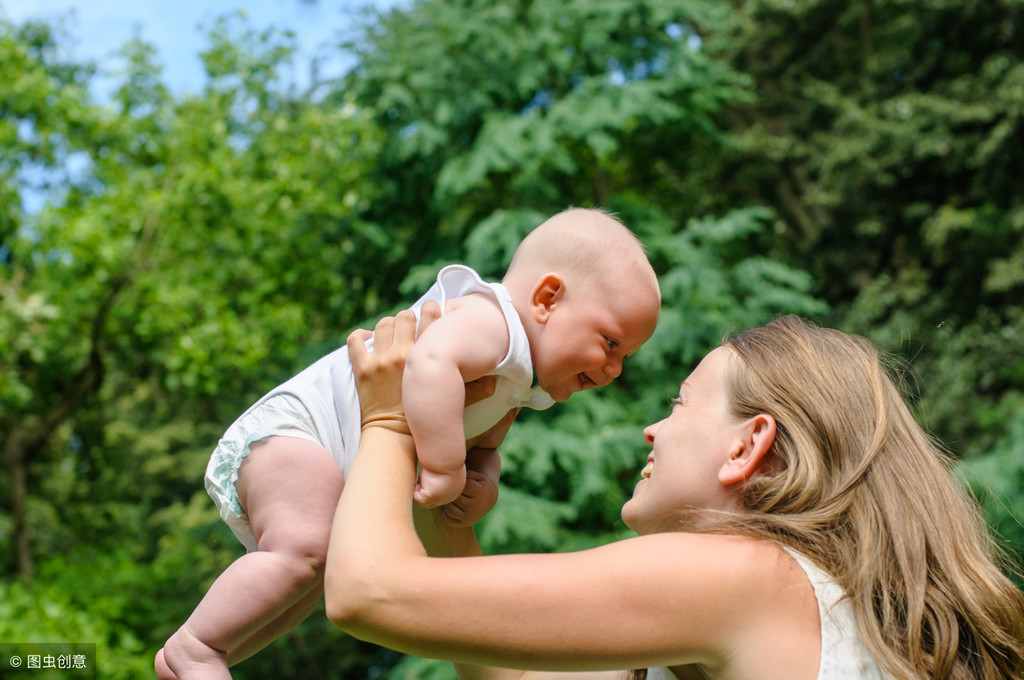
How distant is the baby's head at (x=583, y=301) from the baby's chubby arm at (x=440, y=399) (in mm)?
196

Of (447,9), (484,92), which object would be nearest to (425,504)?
(484,92)

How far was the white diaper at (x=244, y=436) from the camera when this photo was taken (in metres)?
1.54

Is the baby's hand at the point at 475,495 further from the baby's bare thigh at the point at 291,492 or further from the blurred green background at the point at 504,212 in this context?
the blurred green background at the point at 504,212

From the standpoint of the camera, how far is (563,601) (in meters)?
1.16

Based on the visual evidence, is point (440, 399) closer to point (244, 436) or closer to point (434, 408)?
point (434, 408)

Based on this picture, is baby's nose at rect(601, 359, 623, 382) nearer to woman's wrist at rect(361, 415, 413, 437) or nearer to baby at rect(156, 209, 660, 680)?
baby at rect(156, 209, 660, 680)

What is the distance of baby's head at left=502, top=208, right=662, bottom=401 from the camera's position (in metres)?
1.62

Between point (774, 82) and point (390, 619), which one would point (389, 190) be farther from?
point (390, 619)

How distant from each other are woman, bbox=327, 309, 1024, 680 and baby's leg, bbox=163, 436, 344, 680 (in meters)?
0.16

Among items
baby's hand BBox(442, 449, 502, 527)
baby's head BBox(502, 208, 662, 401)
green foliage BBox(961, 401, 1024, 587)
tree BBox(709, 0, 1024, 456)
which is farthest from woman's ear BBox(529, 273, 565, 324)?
tree BBox(709, 0, 1024, 456)

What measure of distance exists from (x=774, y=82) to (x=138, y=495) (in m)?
11.9

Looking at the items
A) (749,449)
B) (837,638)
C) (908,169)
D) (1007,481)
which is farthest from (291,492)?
(908,169)

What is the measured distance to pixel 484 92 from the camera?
7016 millimetres

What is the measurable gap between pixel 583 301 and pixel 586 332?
0.06m
